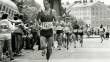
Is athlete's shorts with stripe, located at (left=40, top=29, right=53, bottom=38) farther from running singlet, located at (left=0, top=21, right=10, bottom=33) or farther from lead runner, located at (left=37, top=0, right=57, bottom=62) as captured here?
running singlet, located at (left=0, top=21, right=10, bottom=33)

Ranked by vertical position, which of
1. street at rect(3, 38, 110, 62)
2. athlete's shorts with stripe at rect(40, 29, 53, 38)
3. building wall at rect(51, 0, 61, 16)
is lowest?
street at rect(3, 38, 110, 62)

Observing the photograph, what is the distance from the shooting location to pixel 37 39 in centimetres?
2136

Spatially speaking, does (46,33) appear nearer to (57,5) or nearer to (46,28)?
(46,28)

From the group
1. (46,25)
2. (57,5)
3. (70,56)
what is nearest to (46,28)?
(46,25)

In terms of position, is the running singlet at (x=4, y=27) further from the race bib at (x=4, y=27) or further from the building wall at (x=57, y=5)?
the building wall at (x=57, y=5)

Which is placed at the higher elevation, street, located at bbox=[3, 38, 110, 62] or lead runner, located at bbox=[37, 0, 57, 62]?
lead runner, located at bbox=[37, 0, 57, 62]

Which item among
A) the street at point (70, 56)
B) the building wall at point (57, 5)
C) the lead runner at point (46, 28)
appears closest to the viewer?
the lead runner at point (46, 28)

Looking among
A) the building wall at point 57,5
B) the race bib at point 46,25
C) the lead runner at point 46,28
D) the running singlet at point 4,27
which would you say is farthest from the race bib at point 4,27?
the building wall at point 57,5

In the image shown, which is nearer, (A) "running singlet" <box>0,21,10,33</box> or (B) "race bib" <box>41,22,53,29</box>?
(B) "race bib" <box>41,22,53,29</box>

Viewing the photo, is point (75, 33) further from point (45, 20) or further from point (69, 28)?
point (45, 20)

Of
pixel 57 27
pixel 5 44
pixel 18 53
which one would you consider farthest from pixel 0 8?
pixel 5 44

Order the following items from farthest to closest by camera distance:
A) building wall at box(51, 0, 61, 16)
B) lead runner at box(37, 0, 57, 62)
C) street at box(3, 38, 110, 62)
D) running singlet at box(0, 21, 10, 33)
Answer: building wall at box(51, 0, 61, 16), street at box(3, 38, 110, 62), running singlet at box(0, 21, 10, 33), lead runner at box(37, 0, 57, 62)

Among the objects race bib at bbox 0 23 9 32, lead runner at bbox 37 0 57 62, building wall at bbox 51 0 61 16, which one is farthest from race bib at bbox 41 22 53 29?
building wall at bbox 51 0 61 16

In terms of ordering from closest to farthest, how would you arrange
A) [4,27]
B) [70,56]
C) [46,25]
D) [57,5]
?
[46,25], [4,27], [70,56], [57,5]
